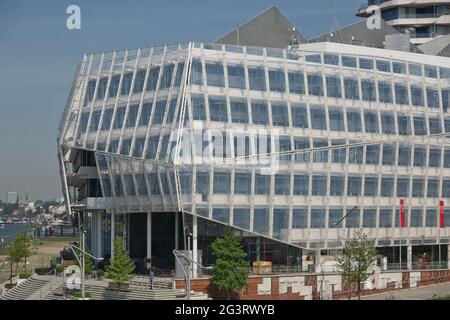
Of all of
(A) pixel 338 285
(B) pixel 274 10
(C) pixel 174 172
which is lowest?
(A) pixel 338 285

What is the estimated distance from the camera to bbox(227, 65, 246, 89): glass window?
80562 millimetres

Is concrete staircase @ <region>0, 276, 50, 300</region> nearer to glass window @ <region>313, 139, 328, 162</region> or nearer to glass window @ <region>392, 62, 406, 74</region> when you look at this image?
glass window @ <region>313, 139, 328, 162</region>

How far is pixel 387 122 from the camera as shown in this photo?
293 feet

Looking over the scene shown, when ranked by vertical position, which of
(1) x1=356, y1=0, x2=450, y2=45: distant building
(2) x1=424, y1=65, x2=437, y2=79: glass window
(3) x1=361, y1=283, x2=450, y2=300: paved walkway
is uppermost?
(1) x1=356, y1=0, x2=450, y2=45: distant building

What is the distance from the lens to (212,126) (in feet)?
257

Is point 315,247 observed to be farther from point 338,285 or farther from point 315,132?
point 315,132

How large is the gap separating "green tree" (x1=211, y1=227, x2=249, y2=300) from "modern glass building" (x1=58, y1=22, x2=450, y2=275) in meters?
3.74

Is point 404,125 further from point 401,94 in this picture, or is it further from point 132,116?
point 132,116

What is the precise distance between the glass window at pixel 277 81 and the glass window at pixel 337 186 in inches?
358

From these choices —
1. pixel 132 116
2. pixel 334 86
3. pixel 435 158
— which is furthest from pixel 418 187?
pixel 132 116

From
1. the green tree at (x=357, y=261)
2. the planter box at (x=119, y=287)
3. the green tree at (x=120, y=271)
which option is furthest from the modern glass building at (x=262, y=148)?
the planter box at (x=119, y=287)

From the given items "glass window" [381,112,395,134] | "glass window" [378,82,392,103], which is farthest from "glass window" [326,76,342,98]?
"glass window" [381,112,395,134]

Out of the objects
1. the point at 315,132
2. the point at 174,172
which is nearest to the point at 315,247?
the point at 315,132

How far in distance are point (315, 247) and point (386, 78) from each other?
16.7m
